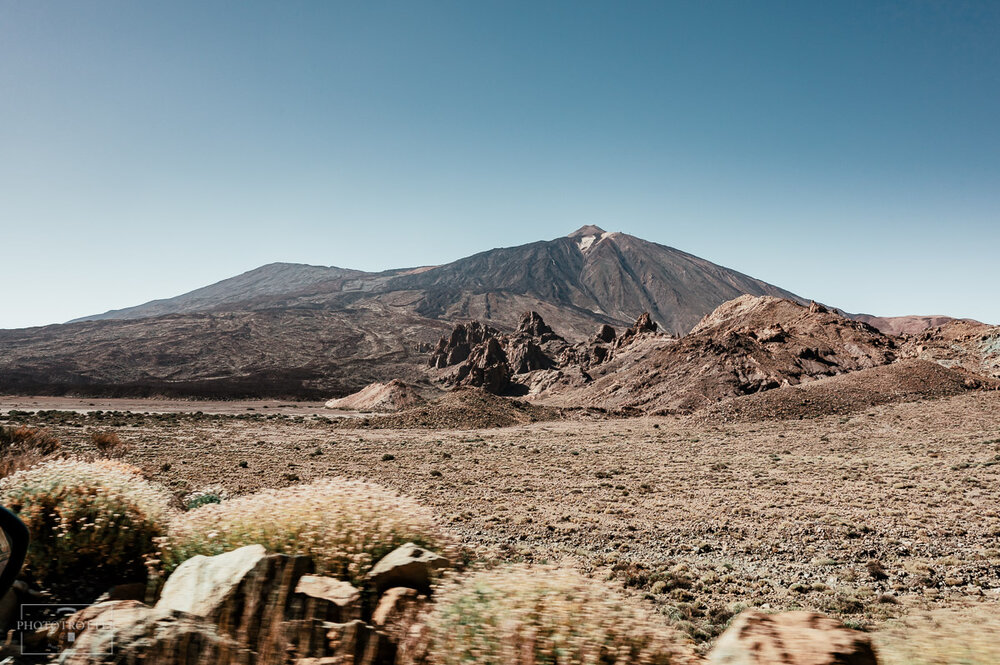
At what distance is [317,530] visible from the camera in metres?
4.46

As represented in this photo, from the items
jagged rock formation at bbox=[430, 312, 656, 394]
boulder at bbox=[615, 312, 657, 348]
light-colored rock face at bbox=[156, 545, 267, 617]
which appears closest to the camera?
light-colored rock face at bbox=[156, 545, 267, 617]

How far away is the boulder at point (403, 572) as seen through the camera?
4.04 metres

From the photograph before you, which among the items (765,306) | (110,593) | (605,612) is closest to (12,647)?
(110,593)

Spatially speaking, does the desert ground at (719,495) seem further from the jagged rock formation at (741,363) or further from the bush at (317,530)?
the jagged rock formation at (741,363)

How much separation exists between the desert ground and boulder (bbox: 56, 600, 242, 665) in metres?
4.03

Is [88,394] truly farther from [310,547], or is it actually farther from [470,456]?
[310,547]

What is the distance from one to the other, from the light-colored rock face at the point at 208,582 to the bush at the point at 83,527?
1162 millimetres

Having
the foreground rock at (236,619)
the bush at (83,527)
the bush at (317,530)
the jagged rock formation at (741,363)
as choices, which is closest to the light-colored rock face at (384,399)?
the jagged rock formation at (741,363)

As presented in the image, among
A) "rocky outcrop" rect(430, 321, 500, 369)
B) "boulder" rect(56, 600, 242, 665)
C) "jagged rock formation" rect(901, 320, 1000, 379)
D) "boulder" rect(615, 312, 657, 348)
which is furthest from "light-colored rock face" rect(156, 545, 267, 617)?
"rocky outcrop" rect(430, 321, 500, 369)

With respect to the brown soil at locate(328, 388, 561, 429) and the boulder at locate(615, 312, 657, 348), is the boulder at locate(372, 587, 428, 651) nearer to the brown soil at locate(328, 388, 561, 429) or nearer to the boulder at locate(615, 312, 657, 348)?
the brown soil at locate(328, 388, 561, 429)

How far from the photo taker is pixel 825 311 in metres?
50.1

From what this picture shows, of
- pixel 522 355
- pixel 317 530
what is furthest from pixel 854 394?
pixel 522 355

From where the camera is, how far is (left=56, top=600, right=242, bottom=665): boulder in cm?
280

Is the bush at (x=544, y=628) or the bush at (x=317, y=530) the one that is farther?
the bush at (x=317, y=530)
